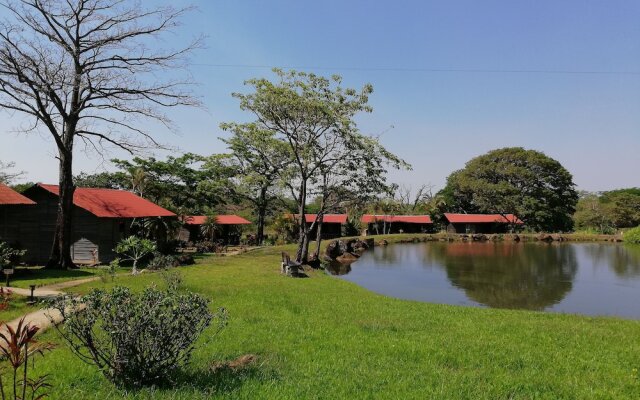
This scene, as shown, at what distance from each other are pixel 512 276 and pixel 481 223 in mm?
42466

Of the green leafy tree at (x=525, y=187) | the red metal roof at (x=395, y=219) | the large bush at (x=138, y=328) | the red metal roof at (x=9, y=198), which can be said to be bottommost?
the large bush at (x=138, y=328)

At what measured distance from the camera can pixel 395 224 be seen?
64750 mm

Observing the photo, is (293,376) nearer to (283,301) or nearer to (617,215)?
(283,301)

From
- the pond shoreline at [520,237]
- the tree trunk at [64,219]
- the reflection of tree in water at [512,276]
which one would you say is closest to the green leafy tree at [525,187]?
the pond shoreline at [520,237]

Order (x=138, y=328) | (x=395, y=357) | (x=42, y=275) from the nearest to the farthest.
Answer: (x=138, y=328)
(x=395, y=357)
(x=42, y=275)

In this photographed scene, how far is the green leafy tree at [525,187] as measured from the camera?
6303 centimetres

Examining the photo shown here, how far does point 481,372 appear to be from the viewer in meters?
6.66

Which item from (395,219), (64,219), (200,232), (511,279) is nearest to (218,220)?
(200,232)

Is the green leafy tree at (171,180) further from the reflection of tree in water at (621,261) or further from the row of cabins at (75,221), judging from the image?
the reflection of tree in water at (621,261)

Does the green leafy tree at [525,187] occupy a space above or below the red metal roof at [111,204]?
above

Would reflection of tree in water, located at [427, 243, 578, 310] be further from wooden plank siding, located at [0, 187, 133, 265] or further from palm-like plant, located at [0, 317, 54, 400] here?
wooden plank siding, located at [0, 187, 133, 265]

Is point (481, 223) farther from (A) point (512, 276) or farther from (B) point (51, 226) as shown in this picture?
(B) point (51, 226)

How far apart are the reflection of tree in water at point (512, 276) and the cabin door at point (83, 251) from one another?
19.6 m

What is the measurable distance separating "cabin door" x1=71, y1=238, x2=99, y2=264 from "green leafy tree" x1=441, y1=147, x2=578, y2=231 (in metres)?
55.9
